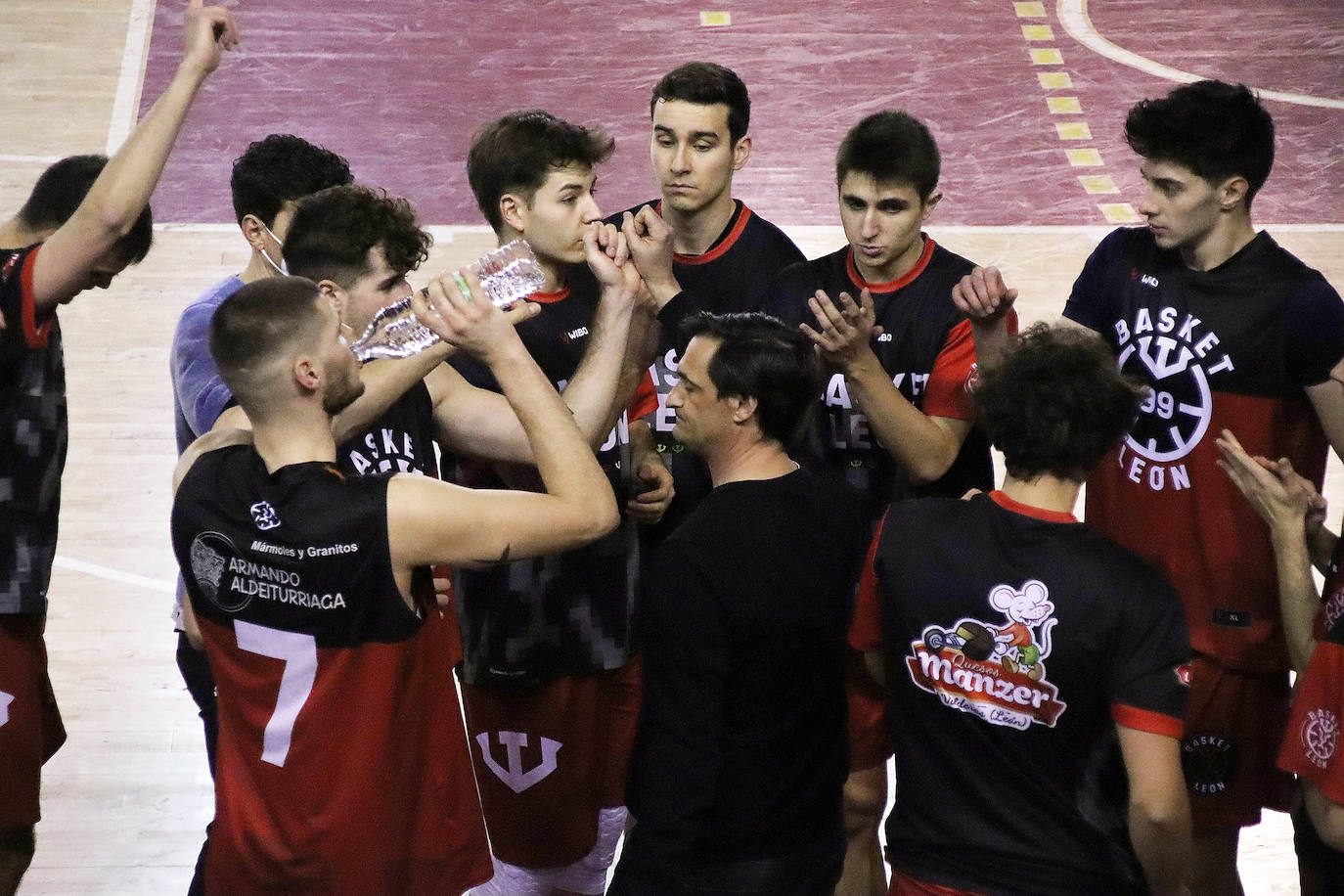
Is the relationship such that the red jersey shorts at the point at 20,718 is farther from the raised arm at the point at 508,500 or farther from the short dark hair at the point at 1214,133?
the short dark hair at the point at 1214,133

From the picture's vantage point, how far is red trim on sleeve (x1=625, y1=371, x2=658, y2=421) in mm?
4691

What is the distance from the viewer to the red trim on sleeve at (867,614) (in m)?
3.38

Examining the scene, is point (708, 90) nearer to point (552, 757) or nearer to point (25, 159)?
point (552, 757)

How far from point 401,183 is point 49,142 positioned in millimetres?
2617

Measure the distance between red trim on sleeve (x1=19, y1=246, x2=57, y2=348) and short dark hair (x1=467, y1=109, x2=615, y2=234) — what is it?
1289 millimetres

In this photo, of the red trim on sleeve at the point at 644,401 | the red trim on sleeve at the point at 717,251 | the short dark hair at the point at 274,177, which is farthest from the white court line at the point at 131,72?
the red trim on sleeve at the point at 644,401

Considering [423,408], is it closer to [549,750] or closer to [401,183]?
[549,750]

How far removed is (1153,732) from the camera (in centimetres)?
300

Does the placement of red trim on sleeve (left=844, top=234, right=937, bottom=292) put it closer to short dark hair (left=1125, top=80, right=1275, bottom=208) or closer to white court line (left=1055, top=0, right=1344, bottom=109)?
short dark hair (left=1125, top=80, right=1275, bottom=208)

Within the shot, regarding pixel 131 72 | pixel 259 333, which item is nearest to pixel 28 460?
pixel 259 333

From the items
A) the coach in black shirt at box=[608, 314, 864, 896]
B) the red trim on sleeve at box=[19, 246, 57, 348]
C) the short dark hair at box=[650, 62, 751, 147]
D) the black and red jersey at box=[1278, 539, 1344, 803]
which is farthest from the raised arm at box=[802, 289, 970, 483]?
the red trim on sleeve at box=[19, 246, 57, 348]

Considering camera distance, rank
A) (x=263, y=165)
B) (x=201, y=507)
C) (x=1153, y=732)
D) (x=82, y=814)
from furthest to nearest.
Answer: (x=82, y=814) → (x=263, y=165) → (x=201, y=507) → (x=1153, y=732)

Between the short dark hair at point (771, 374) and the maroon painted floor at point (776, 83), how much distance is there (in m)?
6.95

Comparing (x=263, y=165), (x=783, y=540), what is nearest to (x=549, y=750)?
(x=783, y=540)
